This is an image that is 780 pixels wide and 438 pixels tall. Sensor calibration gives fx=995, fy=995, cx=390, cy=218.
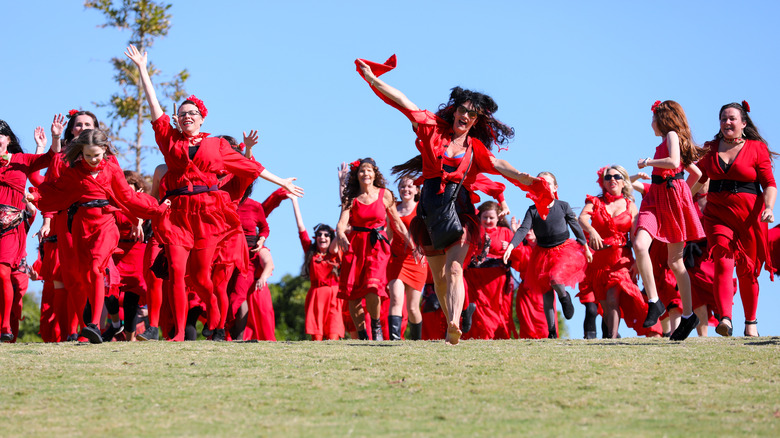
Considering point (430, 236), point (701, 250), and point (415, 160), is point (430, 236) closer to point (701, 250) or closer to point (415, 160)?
point (415, 160)

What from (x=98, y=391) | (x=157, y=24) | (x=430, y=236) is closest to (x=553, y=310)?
(x=430, y=236)

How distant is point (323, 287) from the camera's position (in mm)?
14047

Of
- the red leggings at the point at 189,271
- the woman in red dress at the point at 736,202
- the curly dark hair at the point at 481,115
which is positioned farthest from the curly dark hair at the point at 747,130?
the red leggings at the point at 189,271

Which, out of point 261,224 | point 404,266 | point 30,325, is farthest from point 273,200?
point 30,325

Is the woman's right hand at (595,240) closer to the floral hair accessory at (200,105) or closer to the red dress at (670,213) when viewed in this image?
the red dress at (670,213)

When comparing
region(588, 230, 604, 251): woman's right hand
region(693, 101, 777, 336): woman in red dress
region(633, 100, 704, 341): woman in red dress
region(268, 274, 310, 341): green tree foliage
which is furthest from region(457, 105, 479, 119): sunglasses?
region(268, 274, 310, 341): green tree foliage

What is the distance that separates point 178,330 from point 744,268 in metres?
5.34

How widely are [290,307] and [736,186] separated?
89.7 ft

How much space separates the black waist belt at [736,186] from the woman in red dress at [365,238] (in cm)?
407

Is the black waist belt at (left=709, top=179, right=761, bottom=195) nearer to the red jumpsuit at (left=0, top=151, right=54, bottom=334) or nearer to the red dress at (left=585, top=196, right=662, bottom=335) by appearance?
the red dress at (left=585, top=196, right=662, bottom=335)

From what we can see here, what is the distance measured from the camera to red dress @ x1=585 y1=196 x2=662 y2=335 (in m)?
11.8

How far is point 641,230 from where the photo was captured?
29.3 ft

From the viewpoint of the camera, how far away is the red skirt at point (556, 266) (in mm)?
11445

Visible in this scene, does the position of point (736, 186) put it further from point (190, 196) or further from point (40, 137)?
point (40, 137)
